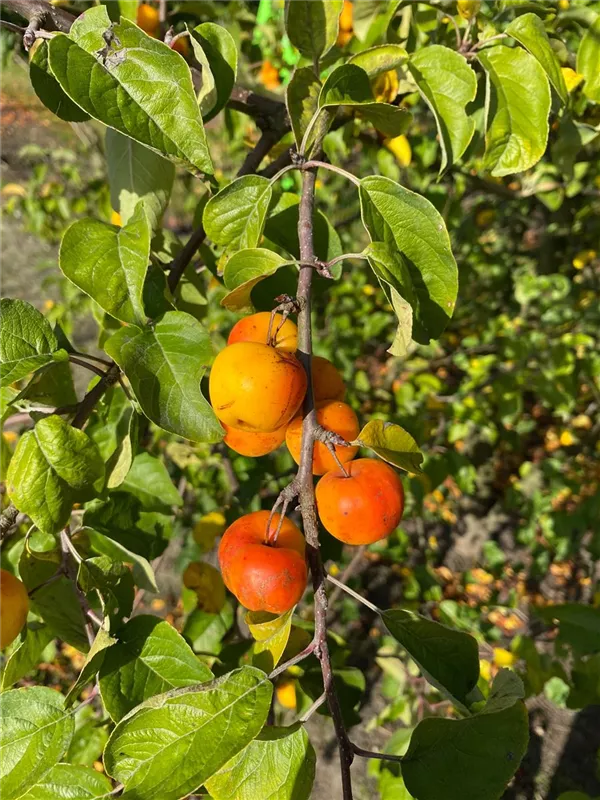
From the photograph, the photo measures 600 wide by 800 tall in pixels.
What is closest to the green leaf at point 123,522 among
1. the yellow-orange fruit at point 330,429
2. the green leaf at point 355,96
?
the yellow-orange fruit at point 330,429

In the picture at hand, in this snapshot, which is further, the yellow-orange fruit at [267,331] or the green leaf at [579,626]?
the green leaf at [579,626]

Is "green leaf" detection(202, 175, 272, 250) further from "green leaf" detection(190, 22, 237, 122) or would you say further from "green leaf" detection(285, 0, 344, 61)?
"green leaf" detection(285, 0, 344, 61)

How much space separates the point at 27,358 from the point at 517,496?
2.99 meters

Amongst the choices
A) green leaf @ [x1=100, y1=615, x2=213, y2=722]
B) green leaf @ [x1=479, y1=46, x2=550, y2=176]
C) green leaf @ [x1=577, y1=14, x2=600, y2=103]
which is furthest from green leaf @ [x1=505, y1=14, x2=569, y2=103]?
green leaf @ [x1=100, y1=615, x2=213, y2=722]

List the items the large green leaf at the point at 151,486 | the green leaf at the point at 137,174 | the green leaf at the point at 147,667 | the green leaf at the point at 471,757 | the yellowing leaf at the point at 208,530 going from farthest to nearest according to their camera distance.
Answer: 1. the yellowing leaf at the point at 208,530
2. the large green leaf at the point at 151,486
3. the green leaf at the point at 137,174
4. the green leaf at the point at 147,667
5. the green leaf at the point at 471,757

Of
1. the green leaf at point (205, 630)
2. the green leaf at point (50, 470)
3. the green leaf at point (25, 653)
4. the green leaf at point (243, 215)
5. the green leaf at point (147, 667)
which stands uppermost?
the green leaf at point (243, 215)

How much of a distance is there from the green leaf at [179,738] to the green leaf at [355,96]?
832 millimetres

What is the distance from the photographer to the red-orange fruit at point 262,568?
0.72m

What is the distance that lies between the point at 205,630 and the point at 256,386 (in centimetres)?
103

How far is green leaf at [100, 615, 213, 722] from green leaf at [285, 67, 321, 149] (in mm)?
832

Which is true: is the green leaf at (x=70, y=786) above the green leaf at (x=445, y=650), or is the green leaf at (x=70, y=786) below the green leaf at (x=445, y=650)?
below

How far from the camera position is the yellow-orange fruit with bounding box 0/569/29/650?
800 millimetres

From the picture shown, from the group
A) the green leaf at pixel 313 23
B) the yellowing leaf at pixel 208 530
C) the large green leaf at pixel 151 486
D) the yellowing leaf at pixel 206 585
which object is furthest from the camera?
the yellowing leaf at pixel 208 530

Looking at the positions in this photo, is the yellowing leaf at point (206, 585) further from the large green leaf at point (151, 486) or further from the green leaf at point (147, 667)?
the green leaf at point (147, 667)
